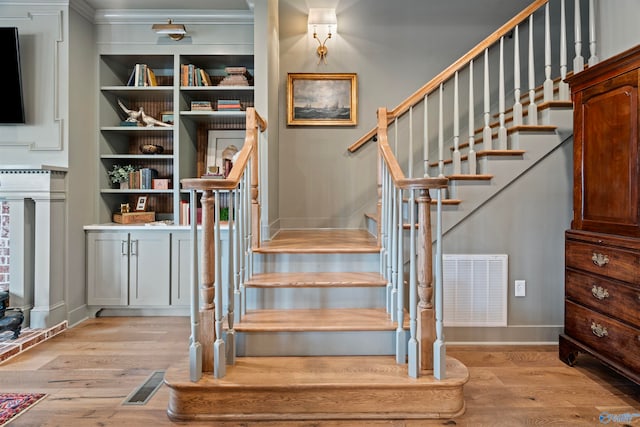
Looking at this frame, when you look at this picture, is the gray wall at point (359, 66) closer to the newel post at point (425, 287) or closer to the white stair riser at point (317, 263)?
the white stair riser at point (317, 263)

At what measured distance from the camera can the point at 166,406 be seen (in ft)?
6.22

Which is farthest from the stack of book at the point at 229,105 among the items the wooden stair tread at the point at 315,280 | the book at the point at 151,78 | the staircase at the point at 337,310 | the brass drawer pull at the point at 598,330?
the brass drawer pull at the point at 598,330

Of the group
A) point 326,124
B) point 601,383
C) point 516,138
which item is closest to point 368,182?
point 326,124

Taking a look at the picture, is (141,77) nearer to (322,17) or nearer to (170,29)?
(170,29)

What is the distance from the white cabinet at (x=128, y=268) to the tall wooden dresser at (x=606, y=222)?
123 inches

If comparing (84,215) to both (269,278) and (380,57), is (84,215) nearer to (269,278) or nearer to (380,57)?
(269,278)

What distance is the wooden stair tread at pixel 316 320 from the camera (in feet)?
6.77

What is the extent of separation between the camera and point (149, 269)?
3.32m

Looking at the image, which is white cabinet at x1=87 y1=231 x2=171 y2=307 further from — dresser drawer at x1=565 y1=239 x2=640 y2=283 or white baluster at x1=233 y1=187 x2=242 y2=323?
dresser drawer at x1=565 y1=239 x2=640 y2=283

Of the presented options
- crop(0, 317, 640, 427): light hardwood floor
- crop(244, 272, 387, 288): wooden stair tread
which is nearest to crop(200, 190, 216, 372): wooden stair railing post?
crop(0, 317, 640, 427): light hardwood floor

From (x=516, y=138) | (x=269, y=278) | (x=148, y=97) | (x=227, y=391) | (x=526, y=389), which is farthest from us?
(x=148, y=97)

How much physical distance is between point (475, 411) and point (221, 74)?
11.7 feet

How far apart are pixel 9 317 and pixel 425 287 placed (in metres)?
2.87

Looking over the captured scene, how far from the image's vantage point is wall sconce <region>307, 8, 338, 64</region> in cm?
369
